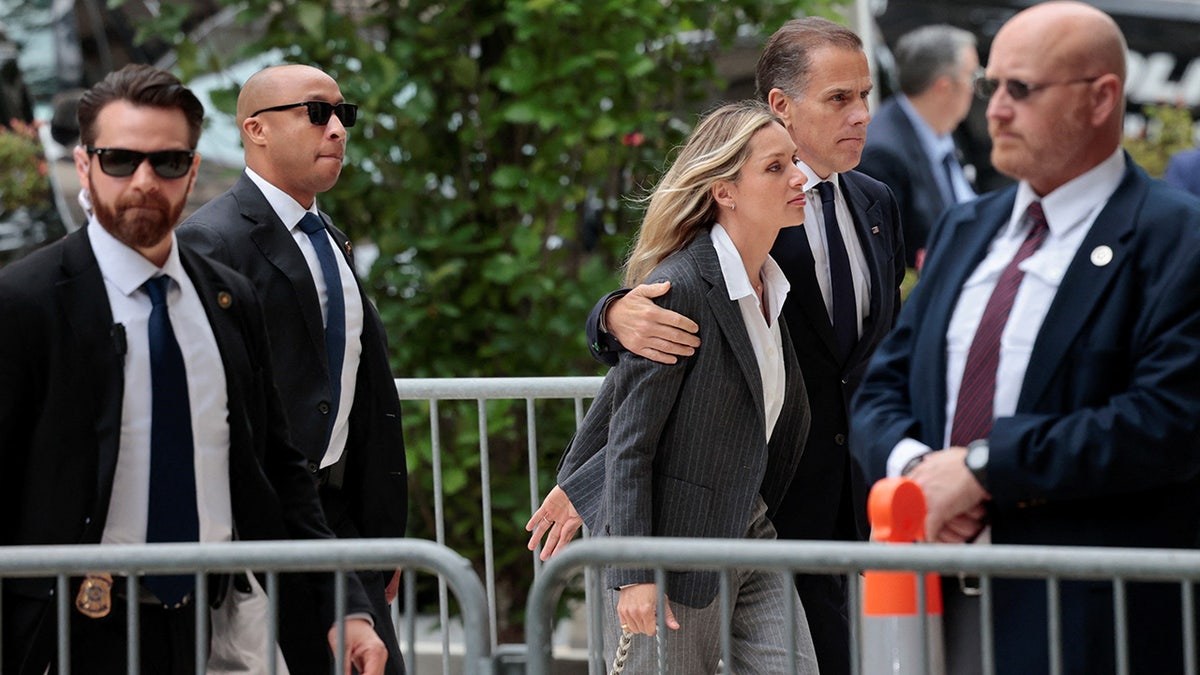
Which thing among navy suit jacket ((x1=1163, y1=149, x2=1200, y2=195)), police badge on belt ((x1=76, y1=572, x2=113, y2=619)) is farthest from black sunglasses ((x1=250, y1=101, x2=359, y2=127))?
navy suit jacket ((x1=1163, y1=149, x2=1200, y2=195))

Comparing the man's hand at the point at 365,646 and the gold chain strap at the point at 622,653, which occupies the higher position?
the man's hand at the point at 365,646

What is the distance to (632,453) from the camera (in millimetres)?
3877

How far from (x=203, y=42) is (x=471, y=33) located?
3.61 ft

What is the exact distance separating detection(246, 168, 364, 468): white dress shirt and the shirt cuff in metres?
1.89

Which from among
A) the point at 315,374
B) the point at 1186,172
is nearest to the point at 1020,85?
the point at 315,374

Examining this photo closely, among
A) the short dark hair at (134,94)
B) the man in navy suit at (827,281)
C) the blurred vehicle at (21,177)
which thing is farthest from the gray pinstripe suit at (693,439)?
the blurred vehicle at (21,177)

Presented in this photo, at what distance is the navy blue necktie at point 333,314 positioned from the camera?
14.8ft

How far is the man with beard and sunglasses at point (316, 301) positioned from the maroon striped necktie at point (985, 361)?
1817 millimetres

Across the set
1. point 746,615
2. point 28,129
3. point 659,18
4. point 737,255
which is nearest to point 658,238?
point 737,255

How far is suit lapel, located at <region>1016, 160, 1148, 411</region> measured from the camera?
2855mm

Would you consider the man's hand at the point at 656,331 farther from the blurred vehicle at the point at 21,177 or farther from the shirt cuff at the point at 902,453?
the blurred vehicle at the point at 21,177

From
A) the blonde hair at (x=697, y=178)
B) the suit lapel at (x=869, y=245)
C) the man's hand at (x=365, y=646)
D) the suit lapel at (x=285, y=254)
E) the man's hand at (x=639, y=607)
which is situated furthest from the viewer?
the suit lapel at (x=869, y=245)

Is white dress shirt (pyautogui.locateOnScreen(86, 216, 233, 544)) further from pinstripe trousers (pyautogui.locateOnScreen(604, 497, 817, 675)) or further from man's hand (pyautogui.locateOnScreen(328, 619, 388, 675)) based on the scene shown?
pinstripe trousers (pyautogui.locateOnScreen(604, 497, 817, 675))

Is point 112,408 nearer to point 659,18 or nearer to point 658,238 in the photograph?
point 658,238
